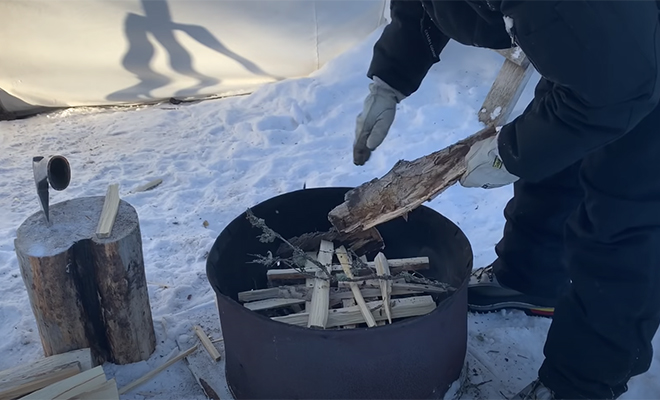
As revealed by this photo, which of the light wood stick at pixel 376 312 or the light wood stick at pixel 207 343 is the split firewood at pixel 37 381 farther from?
the light wood stick at pixel 376 312

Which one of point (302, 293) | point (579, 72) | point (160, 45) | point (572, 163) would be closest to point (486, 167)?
point (572, 163)

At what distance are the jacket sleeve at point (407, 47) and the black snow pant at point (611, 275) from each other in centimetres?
42

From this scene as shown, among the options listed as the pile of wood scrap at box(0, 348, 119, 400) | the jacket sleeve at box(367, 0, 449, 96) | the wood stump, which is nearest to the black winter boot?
the jacket sleeve at box(367, 0, 449, 96)

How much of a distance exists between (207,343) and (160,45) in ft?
9.83

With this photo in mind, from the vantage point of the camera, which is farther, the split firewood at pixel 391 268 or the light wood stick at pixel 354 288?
the split firewood at pixel 391 268

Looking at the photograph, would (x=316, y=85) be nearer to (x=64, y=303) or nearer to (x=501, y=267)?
(x=501, y=267)

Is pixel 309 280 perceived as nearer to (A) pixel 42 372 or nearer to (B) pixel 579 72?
(A) pixel 42 372

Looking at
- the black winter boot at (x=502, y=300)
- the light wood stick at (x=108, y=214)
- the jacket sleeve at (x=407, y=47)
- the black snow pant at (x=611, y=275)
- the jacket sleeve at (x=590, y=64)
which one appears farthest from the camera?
the black winter boot at (x=502, y=300)

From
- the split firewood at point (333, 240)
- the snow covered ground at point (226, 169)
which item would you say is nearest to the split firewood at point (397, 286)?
the split firewood at point (333, 240)

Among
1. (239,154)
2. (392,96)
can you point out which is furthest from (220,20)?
(392,96)

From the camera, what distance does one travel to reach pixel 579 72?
1.24m

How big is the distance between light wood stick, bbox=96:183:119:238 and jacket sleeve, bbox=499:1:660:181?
4.52ft

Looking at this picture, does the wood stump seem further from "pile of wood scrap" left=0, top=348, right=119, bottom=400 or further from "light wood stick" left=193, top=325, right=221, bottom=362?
"light wood stick" left=193, top=325, right=221, bottom=362

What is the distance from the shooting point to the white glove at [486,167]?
5.32ft
